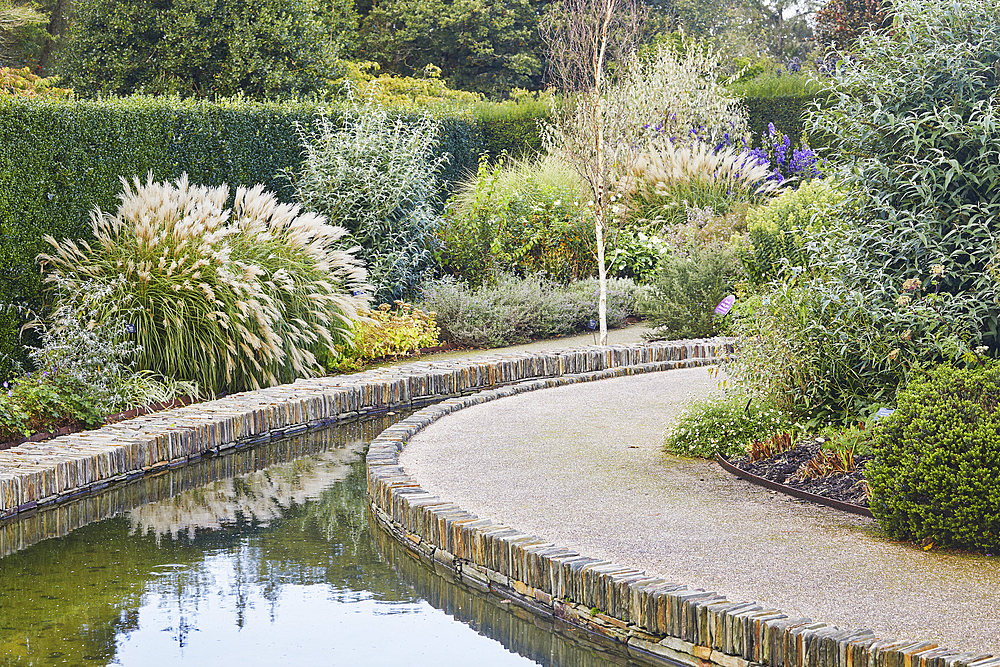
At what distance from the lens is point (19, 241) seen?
309 inches

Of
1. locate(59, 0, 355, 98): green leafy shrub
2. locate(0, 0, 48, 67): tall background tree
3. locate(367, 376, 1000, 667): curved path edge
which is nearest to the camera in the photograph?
locate(367, 376, 1000, 667): curved path edge

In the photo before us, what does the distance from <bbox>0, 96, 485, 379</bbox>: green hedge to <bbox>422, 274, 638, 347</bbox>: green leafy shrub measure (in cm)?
206

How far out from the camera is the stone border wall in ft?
18.9

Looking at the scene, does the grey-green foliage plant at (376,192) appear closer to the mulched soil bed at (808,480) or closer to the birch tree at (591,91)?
the birch tree at (591,91)

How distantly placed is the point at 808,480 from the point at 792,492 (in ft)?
0.45

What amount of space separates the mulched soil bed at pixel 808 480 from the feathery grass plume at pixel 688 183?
771 centimetres

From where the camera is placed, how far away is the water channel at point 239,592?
3840 mm

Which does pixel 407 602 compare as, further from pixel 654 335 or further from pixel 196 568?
pixel 654 335

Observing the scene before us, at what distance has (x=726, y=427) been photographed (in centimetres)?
592

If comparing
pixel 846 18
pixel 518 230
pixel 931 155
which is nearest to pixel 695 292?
pixel 518 230

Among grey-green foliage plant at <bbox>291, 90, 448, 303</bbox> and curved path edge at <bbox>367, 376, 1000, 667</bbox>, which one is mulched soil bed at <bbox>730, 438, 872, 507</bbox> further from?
grey-green foliage plant at <bbox>291, 90, 448, 303</bbox>

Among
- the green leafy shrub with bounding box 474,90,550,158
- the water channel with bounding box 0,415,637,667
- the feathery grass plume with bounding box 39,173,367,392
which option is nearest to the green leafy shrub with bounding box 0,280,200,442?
the feathery grass plume with bounding box 39,173,367,392

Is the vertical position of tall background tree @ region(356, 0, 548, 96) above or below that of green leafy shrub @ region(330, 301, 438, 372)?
above

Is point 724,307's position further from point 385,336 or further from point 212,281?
point 212,281
